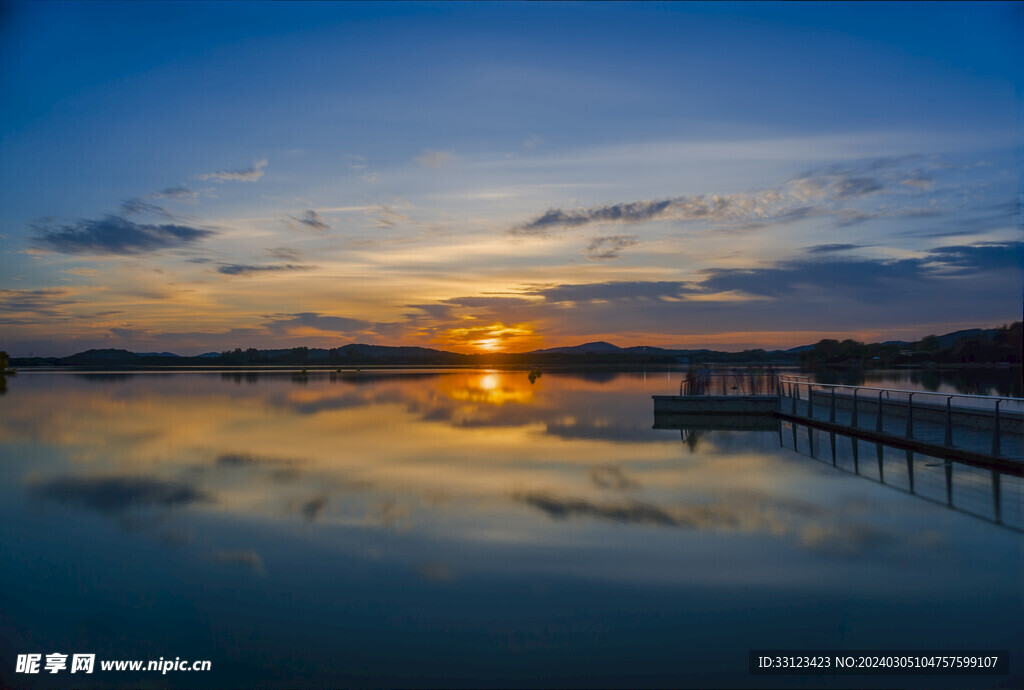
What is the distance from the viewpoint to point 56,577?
8438mm

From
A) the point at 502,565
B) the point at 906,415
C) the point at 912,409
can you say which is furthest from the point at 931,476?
the point at 502,565

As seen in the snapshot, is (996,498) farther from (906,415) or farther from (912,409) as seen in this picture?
(906,415)

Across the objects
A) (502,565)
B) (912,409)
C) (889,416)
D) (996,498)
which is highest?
(912,409)

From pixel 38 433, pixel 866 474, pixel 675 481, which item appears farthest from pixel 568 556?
pixel 38 433

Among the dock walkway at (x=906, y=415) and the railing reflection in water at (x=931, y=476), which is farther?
the dock walkway at (x=906, y=415)

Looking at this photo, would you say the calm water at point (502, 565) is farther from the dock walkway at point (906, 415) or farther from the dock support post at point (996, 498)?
the dock walkway at point (906, 415)

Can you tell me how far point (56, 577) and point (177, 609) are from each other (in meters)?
2.49

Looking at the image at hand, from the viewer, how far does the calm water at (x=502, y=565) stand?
20.1ft

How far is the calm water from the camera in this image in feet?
20.1

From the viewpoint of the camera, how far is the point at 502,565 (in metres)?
8.52

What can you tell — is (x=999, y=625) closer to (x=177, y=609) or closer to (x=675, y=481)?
(x=675, y=481)

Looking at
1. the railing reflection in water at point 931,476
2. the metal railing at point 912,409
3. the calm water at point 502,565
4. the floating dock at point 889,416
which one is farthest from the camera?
the floating dock at point 889,416

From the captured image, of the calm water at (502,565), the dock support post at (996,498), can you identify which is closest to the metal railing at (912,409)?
the dock support post at (996,498)

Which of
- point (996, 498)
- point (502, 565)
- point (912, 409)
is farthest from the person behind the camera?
point (912, 409)
